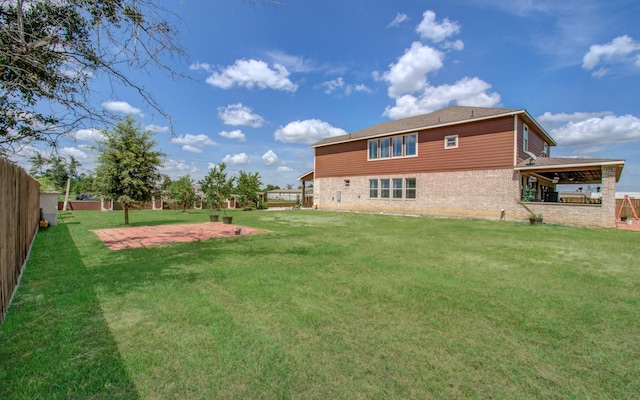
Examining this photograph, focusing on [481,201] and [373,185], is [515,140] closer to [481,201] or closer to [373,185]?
[481,201]

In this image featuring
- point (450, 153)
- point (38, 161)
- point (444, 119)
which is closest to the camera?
point (38, 161)

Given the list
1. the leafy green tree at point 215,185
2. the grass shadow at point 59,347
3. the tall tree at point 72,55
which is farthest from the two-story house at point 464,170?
the grass shadow at point 59,347

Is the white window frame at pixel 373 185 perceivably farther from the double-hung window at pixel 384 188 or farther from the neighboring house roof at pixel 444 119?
the neighboring house roof at pixel 444 119

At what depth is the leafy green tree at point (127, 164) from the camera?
1102 centimetres

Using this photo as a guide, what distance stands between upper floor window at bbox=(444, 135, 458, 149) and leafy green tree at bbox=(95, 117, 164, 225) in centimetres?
1584

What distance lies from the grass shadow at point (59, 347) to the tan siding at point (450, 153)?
57.0 feet

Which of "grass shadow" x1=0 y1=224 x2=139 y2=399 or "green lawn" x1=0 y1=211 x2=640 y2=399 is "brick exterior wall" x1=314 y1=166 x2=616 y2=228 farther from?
"grass shadow" x1=0 y1=224 x2=139 y2=399

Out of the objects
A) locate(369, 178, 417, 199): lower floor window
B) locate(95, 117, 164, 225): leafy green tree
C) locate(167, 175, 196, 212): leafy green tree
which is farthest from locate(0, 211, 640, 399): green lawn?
locate(167, 175, 196, 212): leafy green tree

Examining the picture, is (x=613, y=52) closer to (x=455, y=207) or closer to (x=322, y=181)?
(x=455, y=207)

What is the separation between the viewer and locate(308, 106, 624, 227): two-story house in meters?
13.4

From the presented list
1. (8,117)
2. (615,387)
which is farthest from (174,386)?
(8,117)

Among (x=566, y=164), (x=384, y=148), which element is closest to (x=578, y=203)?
(x=566, y=164)

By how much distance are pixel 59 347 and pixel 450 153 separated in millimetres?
18146

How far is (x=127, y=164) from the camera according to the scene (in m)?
11.2
